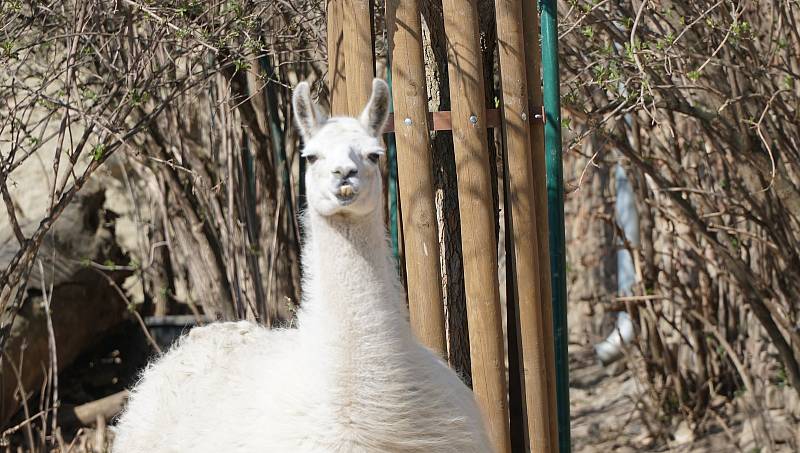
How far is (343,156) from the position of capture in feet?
10.8

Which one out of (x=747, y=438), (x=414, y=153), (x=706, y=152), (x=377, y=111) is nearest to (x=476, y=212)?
(x=414, y=153)

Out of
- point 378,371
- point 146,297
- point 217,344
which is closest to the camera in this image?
point 378,371

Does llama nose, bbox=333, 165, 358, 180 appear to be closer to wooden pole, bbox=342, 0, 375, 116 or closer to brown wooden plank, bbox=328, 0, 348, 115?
wooden pole, bbox=342, 0, 375, 116

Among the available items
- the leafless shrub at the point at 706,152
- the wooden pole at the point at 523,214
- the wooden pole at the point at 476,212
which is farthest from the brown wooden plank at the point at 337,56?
the leafless shrub at the point at 706,152

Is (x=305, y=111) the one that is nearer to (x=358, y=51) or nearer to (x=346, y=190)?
(x=346, y=190)

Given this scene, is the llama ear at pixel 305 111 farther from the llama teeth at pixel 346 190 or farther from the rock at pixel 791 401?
the rock at pixel 791 401

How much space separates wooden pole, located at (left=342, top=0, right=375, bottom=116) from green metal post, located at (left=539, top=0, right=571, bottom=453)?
2.57 ft

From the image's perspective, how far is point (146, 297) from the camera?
9.13 metres

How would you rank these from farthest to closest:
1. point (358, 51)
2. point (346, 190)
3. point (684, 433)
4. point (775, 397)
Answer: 1. point (684, 433)
2. point (775, 397)
3. point (358, 51)
4. point (346, 190)

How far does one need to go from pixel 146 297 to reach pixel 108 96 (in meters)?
4.18

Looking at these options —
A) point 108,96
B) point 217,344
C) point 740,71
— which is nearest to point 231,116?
point 108,96

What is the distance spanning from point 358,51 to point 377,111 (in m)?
0.68

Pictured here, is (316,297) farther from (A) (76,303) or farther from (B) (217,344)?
(A) (76,303)

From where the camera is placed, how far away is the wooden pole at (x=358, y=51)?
4.20 metres
